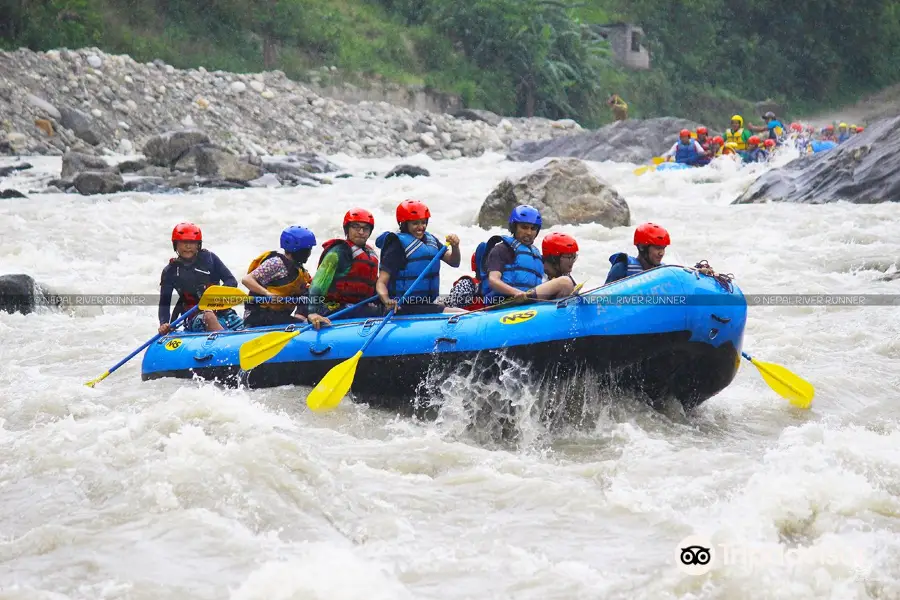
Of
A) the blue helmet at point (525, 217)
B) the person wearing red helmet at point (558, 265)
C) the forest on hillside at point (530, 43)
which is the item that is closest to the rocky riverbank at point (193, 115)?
the forest on hillside at point (530, 43)

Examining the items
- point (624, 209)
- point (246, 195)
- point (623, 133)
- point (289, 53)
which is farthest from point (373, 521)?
point (289, 53)

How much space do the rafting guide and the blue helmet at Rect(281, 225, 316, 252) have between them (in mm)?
3230

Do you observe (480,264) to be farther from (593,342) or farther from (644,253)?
(593,342)

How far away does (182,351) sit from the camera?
642 cm

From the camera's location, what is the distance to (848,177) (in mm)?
13375

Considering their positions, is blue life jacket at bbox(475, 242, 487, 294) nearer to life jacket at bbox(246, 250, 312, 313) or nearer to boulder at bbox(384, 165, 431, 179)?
life jacket at bbox(246, 250, 312, 313)

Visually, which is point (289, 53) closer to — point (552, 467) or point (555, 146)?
point (555, 146)

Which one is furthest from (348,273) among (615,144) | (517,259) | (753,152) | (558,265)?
(615,144)

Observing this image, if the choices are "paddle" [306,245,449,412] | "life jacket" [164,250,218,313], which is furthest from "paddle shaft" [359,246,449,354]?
"life jacket" [164,250,218,313]

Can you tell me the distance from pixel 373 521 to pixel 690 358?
193 cm

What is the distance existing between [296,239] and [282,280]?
0.27 meters

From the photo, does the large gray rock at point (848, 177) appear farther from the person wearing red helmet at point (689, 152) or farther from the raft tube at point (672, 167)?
the person wearing red helmet at point (689, 152)

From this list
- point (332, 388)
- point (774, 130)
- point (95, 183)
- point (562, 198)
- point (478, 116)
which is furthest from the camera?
point (478, 116)

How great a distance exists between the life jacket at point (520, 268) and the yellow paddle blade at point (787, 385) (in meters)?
1.28
